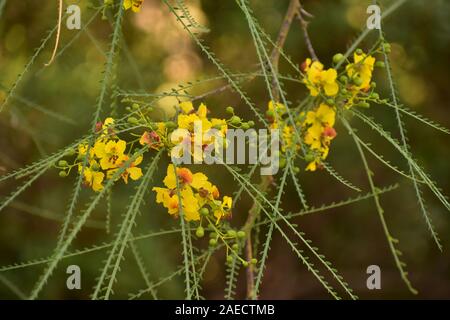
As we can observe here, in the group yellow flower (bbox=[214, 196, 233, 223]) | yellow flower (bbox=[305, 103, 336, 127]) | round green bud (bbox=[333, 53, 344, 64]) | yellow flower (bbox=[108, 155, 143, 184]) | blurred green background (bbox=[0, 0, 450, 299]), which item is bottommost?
yellow flower (bbox=[214, 196, 233, 223])

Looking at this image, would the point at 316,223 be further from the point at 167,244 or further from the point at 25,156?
the point at 25,156

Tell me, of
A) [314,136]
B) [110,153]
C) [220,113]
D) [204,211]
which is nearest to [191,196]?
[204,211]

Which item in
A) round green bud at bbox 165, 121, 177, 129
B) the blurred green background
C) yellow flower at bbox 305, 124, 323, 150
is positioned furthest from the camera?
the blurred green background

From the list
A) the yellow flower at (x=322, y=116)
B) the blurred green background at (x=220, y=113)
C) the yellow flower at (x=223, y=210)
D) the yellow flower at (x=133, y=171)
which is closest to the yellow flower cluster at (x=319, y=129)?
the yellow flower at (x=322, y=116)

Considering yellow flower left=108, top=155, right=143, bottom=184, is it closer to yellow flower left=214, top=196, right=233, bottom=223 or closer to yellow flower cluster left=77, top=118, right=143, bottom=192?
yellow flower cluster left=77, top=118, right=143, bottom=192

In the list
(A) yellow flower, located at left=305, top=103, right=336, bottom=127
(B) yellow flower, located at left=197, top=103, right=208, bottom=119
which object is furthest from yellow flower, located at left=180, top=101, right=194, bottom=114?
(A) yellow flower, located at left=305, top=103, right=336, bottom=127

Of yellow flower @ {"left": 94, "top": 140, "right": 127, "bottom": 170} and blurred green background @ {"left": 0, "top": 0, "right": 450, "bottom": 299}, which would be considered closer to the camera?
yellow flower @ {"left": 94, "top": 140, "right": 127, "bottom": 170}

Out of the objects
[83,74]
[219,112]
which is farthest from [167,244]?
[83,74]
